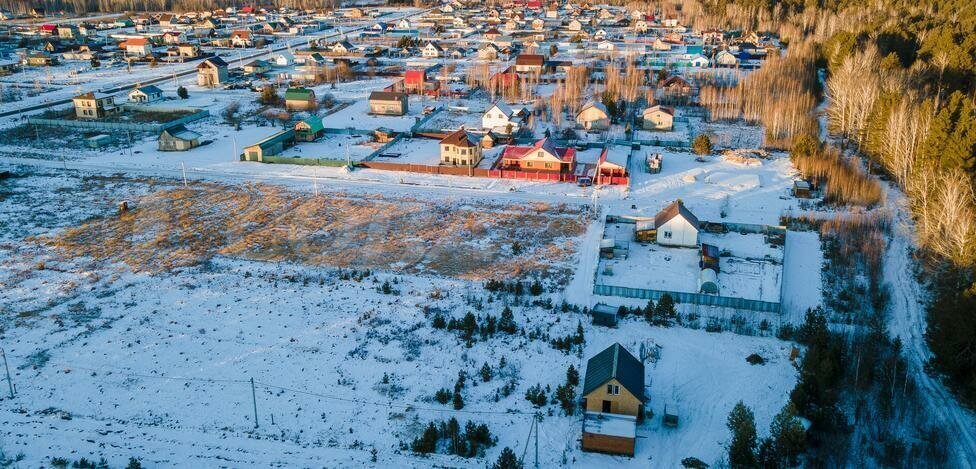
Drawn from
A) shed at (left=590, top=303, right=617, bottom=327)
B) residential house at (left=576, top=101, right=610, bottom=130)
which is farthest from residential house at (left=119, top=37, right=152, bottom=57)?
shed at (left=590, top=303, right=617, bottom=327)

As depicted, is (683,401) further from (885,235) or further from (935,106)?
(935,106)

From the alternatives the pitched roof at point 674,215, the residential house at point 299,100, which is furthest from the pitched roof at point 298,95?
the pitched roof at point 674,215

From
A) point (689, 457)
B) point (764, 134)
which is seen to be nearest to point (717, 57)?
point (764, 134)

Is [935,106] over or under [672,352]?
over

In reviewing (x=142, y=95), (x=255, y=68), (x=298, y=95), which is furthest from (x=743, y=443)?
(x=255, y=68)

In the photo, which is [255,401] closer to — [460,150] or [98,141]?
[460,150]
